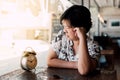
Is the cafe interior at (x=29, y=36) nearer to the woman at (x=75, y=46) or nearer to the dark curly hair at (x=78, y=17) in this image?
the woman at (x=75, y=46)

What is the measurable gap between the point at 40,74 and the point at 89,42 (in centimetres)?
59

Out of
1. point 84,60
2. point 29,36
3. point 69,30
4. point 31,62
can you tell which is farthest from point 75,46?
point 29,36

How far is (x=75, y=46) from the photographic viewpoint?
2080 millimetres

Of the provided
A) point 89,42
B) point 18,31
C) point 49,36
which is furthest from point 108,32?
point 89,42

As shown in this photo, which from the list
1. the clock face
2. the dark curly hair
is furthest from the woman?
the clock face

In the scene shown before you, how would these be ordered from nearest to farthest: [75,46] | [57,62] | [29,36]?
[57,62], [75,46], [29,36]

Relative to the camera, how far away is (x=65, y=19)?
1965 millimetres

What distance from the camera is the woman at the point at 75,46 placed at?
5.86 ft

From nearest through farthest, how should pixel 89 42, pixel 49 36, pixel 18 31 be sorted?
pixel 89 42 < pixel 18 31 < pixel 49 36

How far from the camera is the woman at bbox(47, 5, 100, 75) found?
5.86 feet

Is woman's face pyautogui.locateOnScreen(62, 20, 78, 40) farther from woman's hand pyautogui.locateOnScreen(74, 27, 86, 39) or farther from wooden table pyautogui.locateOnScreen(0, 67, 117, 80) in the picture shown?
wooden table pyautogui.locateOnScreen(0, 67, 117, 80)

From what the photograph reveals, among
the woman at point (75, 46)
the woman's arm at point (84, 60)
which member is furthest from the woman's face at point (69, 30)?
the woman's arm at point (84, 60)

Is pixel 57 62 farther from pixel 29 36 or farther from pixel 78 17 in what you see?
pixel 29 36

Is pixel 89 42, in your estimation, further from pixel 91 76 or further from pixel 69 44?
pixel 91 76
